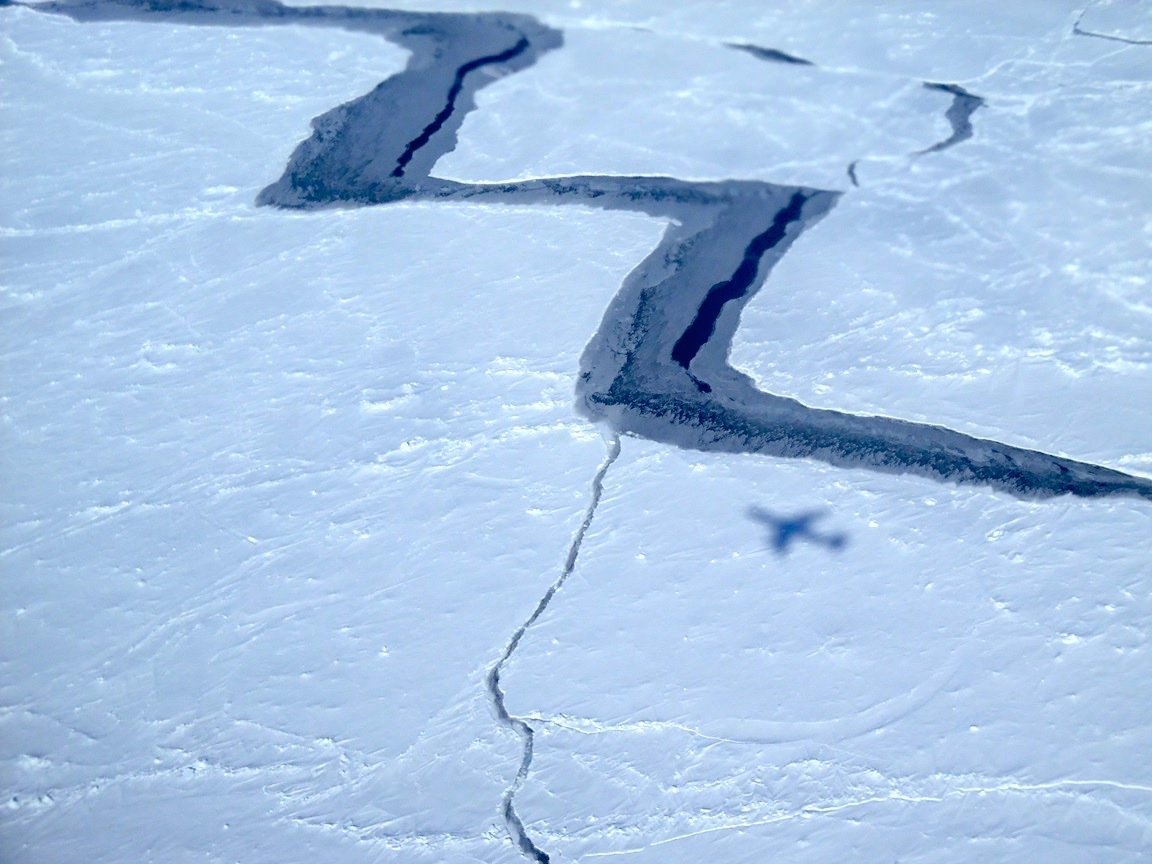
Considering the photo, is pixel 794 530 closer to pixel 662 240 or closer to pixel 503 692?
pixel 503 692

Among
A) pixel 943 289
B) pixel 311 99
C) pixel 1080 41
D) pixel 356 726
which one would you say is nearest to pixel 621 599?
pixel 356 726

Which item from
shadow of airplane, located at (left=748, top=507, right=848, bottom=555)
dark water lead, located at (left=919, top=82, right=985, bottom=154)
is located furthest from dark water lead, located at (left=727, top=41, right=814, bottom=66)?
shadow of airplane, located at (left=748, top=507, right=848, bottom=555)

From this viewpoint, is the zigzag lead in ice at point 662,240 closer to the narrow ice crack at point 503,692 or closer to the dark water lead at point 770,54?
the narrow ice crack at point 503,692

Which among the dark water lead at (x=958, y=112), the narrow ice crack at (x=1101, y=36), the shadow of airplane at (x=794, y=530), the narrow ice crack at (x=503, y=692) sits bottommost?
the narrow ice crack at (x=503, y=692)

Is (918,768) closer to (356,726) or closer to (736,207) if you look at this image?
(356,726)

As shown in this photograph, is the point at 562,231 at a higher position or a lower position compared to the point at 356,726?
higher

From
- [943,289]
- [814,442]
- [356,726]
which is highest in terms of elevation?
[943,289]

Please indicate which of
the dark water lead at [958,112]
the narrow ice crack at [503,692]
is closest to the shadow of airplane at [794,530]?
the narrow ice crack at [503,692]
